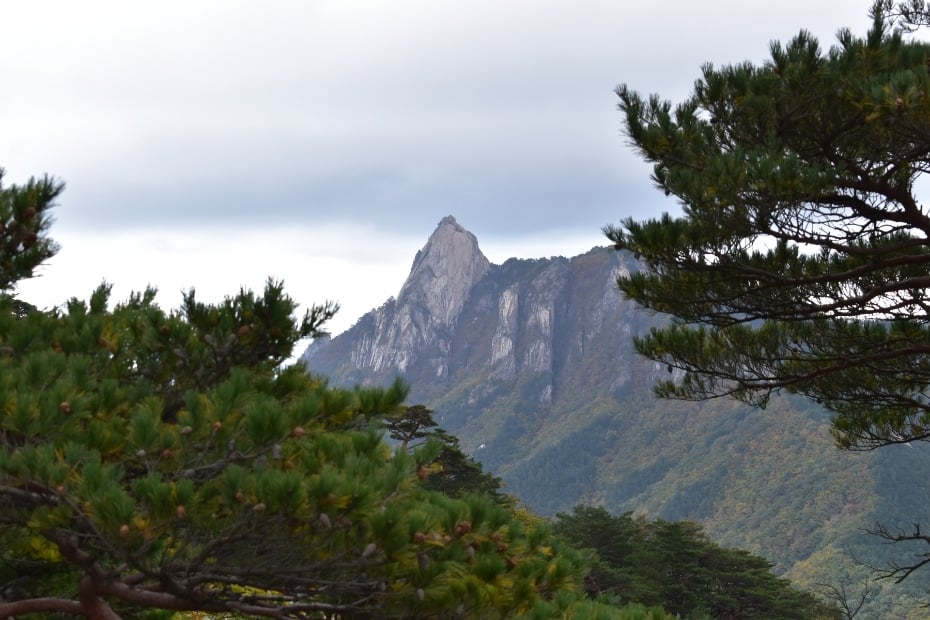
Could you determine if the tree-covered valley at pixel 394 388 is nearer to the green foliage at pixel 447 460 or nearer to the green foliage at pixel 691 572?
the green foliage at pixel 447 460

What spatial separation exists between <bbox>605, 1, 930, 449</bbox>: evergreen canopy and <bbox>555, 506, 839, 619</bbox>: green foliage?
56.9 ft

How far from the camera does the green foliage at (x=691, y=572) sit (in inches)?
958

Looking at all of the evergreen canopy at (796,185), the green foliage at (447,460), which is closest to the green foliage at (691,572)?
the green foliage at (447,460)

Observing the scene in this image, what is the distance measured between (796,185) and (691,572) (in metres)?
22.0

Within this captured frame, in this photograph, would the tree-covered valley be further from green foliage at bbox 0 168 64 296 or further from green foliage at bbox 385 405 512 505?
green foliage at bbox 385 405 512 505

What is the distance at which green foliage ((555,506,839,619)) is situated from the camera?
24.3m

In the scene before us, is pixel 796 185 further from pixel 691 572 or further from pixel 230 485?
pixel 691 572

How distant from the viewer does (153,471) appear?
2898mm

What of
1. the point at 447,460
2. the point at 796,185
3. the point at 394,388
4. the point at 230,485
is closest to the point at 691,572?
the point at 447,460

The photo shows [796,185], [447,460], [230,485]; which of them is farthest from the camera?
[447,460]

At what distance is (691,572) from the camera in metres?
25.1

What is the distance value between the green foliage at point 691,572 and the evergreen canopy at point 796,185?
1735 cm

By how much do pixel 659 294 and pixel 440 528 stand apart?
5130 millimetres

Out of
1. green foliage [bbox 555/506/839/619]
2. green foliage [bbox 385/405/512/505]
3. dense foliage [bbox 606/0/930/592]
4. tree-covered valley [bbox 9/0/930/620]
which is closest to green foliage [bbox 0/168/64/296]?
tree-covered valley [bbox 9/0/930/620]
